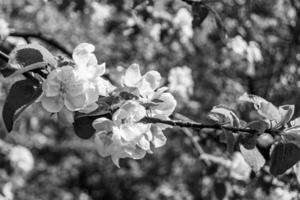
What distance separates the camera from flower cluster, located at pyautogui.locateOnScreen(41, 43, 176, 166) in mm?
993

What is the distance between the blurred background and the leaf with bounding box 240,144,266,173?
2.07 feet

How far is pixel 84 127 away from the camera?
1.07 metres

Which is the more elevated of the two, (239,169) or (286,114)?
(286,114)

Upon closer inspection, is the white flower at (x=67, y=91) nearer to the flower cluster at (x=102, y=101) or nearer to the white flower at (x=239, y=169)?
the flower cluster at (x=102, y=101)

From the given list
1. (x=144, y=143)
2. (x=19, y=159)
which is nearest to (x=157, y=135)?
(x=144, y=143)

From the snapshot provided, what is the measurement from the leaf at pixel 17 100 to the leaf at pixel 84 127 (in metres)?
0.12

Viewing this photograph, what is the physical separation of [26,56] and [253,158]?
56cm

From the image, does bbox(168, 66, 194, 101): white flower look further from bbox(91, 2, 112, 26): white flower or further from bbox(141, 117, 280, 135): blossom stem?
bbox(141, 117, 280, 135): blossom stem

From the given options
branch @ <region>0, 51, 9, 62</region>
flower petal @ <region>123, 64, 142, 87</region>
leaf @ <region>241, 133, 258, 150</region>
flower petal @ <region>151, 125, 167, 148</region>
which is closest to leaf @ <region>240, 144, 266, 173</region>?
leaf @ <region>241, 133, 258, 150</region>

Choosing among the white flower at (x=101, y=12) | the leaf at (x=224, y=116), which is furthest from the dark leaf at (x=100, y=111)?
the white flower at (x=101, y=12)

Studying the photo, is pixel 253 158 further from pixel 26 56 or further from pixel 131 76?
pixel 26 56

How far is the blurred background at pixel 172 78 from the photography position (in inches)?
95.9

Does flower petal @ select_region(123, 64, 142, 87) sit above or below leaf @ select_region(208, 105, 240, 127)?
above

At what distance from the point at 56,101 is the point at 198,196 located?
345cm
